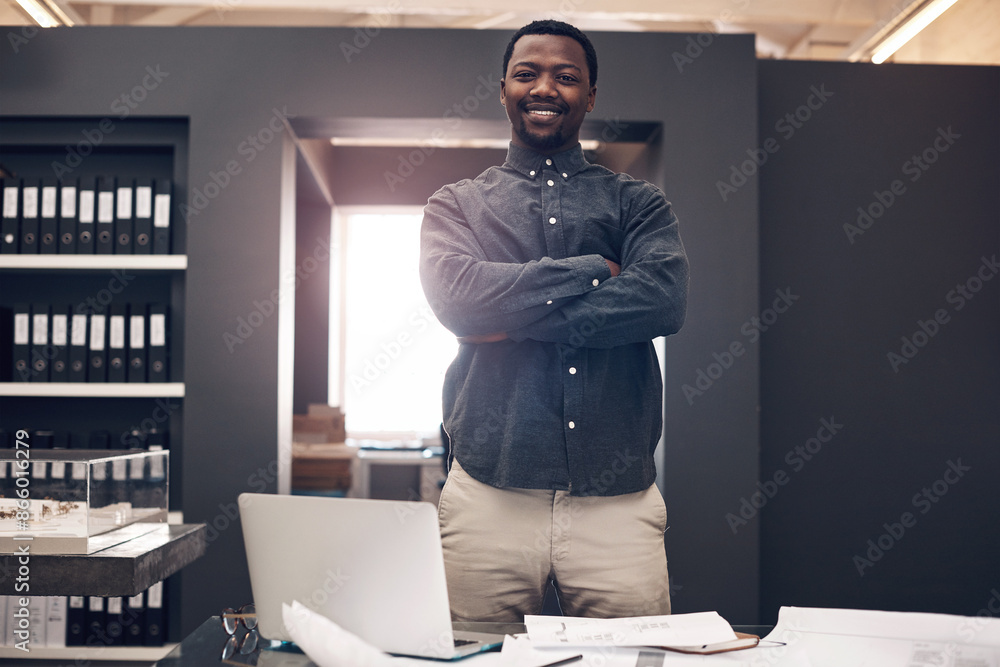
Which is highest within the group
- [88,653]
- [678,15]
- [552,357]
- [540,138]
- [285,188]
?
[678,15]

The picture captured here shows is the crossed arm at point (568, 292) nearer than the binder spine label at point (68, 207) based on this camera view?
Yes

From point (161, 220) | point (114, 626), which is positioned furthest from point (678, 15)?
point (114, 626)

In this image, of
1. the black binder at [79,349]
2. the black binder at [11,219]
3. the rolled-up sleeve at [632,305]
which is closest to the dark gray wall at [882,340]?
the rolled-up sleeve at [632,305]

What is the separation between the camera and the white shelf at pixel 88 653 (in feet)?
8.89

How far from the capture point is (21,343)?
9.20ft

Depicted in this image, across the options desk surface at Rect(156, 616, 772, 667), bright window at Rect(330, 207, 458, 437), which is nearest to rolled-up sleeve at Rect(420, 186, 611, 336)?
desk surface at Rect(156, 616, 772, 667)

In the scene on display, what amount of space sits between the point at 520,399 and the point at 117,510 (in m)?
0.72

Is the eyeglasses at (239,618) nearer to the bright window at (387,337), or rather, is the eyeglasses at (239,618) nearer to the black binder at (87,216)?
the black binder at (87,216)

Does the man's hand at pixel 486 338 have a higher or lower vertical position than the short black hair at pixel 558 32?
lower

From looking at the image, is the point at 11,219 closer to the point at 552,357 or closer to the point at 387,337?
the point at 552,357

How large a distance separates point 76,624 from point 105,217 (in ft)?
4.95

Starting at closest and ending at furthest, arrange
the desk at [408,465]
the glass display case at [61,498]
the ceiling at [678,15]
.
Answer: the glass display case at [61,498], the ceiling at [678,15], the desk at [408,465]

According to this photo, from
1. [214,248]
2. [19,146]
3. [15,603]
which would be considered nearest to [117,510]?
[214,248]

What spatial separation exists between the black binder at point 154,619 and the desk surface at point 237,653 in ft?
6.45
